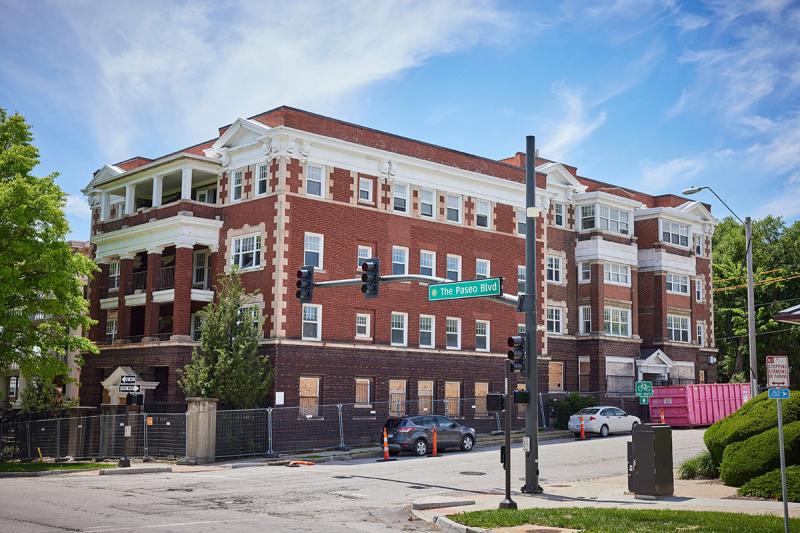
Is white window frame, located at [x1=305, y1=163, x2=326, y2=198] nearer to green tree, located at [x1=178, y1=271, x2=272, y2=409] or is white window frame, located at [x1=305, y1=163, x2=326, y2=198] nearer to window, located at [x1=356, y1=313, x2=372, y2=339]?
green tree, located at [x1=178, y1=271, x2=272, y2=409]

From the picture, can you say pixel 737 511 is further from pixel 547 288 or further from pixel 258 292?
pixel 547 288

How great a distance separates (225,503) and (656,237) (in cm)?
4211

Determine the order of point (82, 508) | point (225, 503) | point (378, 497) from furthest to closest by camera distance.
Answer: point (378, 497)
point (225, 503)
point (82, 508)

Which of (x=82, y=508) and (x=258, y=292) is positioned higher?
(x=258, y=292)

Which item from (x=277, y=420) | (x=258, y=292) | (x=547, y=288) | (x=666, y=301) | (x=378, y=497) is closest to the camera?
(x=378, y=497)

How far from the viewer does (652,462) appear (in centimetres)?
2055

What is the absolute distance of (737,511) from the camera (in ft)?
55.1

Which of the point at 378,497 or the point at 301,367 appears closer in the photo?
the point at 378,497

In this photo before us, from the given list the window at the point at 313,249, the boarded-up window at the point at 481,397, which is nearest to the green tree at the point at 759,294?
the boarded-up window at the point at 481,397

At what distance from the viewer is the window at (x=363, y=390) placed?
4022 centimetres

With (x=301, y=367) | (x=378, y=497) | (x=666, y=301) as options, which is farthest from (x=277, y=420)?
(x=666, y=301)

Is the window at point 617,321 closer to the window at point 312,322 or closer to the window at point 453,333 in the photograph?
the window at point 453,333

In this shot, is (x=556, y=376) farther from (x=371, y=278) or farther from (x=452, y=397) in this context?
(x=371, y=278)

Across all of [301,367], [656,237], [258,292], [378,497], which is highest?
[656,237]
